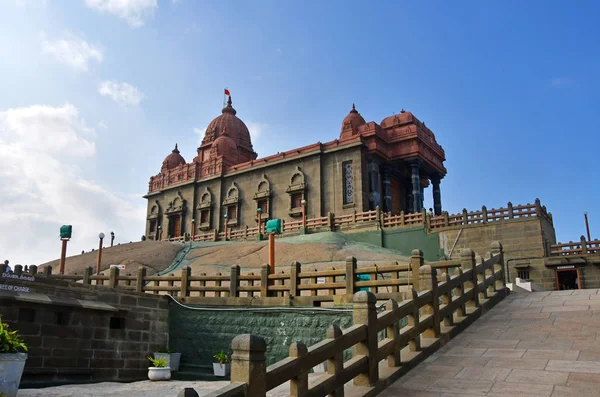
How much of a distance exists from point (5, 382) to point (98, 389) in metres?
3.67

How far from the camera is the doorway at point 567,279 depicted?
23359 mm

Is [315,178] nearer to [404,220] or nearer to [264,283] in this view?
[404,220]

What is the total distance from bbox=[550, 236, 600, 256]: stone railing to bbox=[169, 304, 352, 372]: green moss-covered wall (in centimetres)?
1588

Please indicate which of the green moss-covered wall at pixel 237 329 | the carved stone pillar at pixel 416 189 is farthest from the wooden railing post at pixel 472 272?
the carved stone pillar at pixel 416 189

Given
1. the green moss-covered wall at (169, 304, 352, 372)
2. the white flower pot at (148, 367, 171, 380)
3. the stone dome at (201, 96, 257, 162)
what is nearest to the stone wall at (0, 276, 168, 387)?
the white flower pot at (148, 367, 171, 380)

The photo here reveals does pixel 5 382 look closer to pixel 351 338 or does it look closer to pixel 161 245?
pixel 351 338

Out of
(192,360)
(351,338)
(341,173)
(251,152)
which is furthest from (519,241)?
(251,152)

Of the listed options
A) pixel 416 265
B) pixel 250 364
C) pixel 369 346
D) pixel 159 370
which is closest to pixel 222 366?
pixel 159 370

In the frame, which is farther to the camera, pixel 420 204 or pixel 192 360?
pixel 420 204

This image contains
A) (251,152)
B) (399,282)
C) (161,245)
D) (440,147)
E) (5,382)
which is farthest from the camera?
(251,152)

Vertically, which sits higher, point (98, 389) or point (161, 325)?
point (161, 325)

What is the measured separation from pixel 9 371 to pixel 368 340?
18.5ft

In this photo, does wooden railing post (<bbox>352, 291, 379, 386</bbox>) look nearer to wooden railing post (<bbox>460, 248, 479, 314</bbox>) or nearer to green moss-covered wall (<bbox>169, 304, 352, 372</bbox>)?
wooden railing post (<bbox>460, 248, 479, 314</bbox>)

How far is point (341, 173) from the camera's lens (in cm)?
3572
